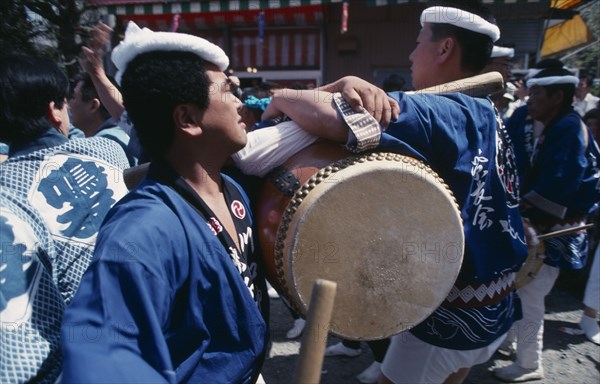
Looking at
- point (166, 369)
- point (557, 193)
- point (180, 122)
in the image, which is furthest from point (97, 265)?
point (557, 193)

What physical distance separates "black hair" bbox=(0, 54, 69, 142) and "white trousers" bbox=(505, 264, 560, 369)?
2.99 m

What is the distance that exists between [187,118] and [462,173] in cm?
88

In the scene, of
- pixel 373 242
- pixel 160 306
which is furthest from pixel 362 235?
pixel 160 306

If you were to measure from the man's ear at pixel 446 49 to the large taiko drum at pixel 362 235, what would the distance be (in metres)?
0.55

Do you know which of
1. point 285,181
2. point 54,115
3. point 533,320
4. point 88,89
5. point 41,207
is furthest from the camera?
point 88,89

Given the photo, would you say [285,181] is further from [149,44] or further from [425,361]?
[425,361]

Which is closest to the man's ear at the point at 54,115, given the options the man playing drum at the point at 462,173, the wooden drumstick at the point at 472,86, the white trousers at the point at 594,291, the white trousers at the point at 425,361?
the man playing drum at the point at 462,173

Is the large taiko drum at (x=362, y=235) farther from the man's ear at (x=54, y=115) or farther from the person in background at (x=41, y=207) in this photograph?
the man's ear at (x=54, y=115)

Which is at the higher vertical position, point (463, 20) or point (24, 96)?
point (463, 20)

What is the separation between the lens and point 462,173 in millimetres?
1435

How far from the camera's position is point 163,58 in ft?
3.59

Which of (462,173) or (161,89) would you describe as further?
(462,173)

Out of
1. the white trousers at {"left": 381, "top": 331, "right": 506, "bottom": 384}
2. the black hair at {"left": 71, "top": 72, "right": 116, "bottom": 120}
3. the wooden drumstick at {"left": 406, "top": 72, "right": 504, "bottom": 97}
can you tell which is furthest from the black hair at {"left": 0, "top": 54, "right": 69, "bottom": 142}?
the white trousers at {"left": 381, "top": 331, "right": 506, "bottom": 384}

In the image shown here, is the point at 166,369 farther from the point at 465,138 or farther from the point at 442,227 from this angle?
the point at 465,138
